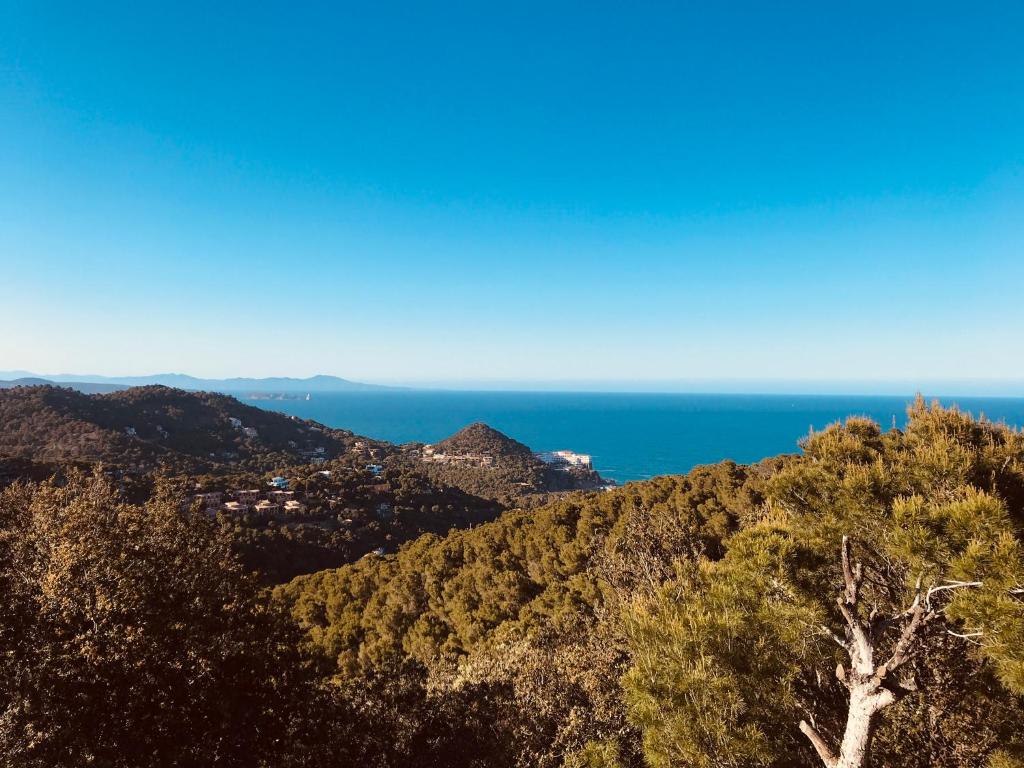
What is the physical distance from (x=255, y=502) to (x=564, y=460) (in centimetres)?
8005

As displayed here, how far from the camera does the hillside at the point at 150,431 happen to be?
66.1m

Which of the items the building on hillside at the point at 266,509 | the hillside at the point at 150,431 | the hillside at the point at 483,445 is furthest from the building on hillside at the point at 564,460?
the building on hillside at the point at 266,509

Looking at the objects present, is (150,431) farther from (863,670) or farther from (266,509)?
(863,670)

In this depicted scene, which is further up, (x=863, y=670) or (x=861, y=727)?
(x=863, y=670)

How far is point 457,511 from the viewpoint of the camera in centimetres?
5466

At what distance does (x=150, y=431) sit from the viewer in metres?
81.1

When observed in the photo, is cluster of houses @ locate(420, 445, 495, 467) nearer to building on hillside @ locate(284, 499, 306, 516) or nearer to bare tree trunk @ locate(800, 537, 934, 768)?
building on hillside @ locate(284, 499, 306, 516)

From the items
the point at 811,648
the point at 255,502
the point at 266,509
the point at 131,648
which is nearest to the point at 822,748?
the point at 811,648

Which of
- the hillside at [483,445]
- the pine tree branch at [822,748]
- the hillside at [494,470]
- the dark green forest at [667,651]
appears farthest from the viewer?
the hillside at [483,445]

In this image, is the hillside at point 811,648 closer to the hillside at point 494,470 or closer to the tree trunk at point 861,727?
the tree trunk at point 861,727

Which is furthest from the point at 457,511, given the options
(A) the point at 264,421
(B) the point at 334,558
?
(A) the point at 264,421

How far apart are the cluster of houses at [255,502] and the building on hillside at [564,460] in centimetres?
6609

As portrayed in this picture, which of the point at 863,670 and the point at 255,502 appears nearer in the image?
the point at 863,670

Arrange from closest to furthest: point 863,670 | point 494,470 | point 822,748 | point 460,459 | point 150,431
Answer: point 863,670, point 822,748, point 150,431, point 494,470, point 460,459
